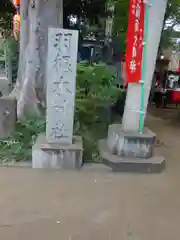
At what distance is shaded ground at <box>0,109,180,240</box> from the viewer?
3527 millimetres

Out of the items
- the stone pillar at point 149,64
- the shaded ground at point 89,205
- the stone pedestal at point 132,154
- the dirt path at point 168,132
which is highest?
the stone pillar at point 149,64

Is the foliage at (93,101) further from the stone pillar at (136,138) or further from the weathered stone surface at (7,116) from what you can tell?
the weathered stone surface at (7,116)

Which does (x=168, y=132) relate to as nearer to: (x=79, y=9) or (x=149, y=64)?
(x=149, y=64)

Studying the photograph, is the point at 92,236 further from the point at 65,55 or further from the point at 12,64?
the point at 12,64

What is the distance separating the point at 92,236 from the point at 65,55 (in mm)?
2622

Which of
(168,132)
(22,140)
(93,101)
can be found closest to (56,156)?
(22,140)

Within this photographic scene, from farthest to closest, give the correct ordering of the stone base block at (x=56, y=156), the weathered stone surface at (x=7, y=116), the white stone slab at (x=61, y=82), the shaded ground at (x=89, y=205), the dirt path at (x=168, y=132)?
the dirt path at (x=168, y=132) < the weathered stone surface at (x=7, y=116) < the stone base block at (x=56, y=156) < the white stone slab at (x=61, y=82) < the shaded ground at (x=89, y=205)

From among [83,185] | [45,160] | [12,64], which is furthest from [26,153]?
[12,64]

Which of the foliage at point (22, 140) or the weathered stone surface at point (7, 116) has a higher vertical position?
the weathered stone surface at point (7, 116)

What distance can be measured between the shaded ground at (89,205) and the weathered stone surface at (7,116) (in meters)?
1.18

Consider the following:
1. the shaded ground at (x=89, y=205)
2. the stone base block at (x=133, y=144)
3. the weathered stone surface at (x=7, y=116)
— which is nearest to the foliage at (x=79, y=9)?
the weathered stone surface at (x=7, y=116)

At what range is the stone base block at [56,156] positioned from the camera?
16.8 feet

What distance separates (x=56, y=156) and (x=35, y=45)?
2663 mm

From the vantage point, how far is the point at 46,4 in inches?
256
